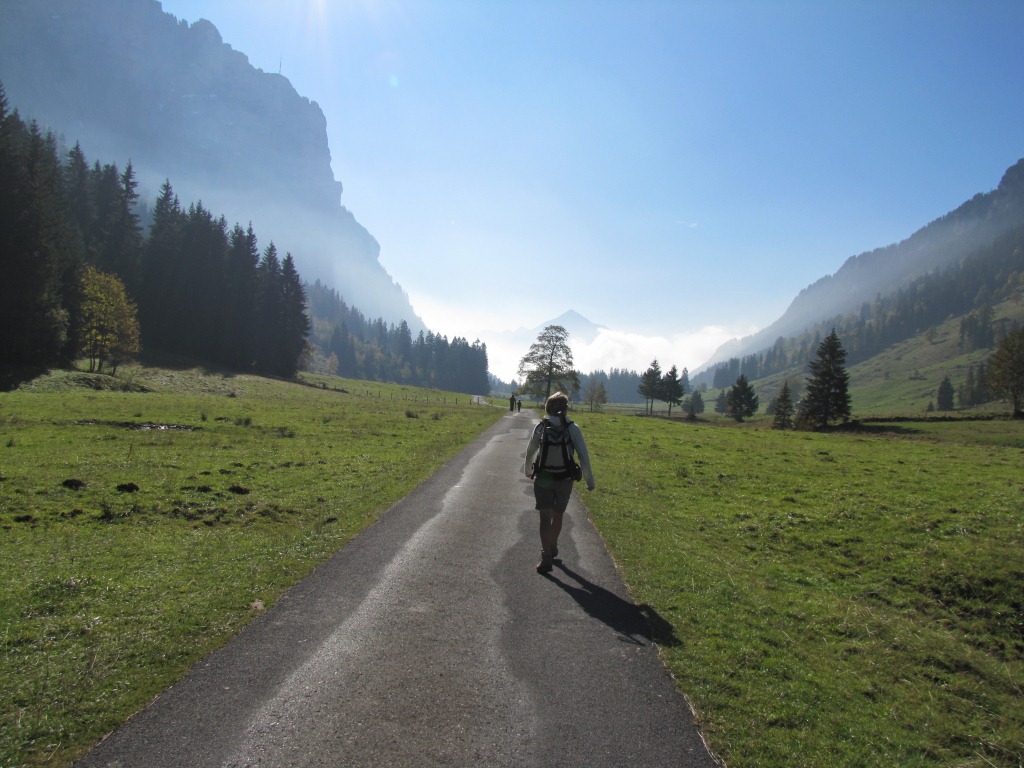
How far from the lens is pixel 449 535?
1068 cm

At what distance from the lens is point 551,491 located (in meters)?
9.31

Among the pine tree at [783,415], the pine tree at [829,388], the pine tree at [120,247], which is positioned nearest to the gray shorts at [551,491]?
the pine tree at [829,388]

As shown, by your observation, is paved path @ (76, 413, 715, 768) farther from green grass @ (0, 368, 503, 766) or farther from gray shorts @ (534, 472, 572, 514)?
gray shorts @ (534, 472, 572, 514)

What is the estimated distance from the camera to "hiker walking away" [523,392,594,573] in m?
9.22

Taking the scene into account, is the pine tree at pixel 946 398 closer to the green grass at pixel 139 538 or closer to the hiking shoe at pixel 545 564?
the green grass at pixel 139 538

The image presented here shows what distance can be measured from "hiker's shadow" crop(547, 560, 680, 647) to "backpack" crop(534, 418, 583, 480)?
6.38 ft

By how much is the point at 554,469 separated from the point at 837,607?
561 centimetres

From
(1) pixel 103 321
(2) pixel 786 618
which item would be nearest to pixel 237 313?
(1) pixel 103 321

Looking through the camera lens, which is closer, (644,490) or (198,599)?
(198,599)

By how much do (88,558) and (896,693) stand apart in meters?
13.0

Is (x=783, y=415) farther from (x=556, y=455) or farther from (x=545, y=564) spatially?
(x=545, y=564)

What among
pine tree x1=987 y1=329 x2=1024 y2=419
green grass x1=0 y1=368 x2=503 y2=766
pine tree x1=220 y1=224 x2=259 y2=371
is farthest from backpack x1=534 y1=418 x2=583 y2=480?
pine tree x1=987 y1=329 x2=1024 y2=419

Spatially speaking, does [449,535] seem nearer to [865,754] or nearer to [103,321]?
[865,754]

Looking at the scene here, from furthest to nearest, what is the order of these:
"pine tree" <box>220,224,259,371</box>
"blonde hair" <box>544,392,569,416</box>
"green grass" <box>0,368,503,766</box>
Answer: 1. "pine tree" <box>220,224,259,371</box>
2. "blonde hair" <box>544,392,569,416</box>
3. "green grass" <box>0,368,503,766</box>
